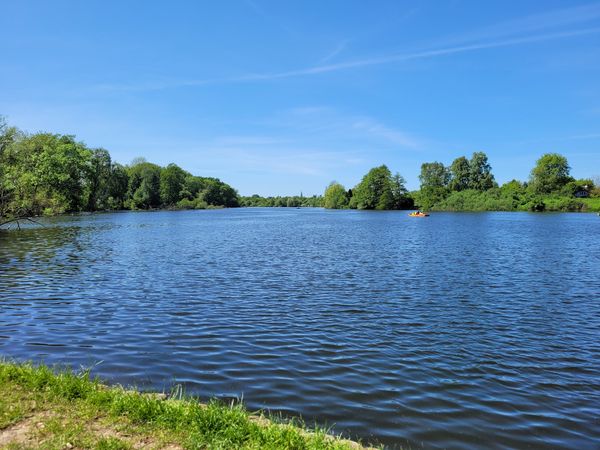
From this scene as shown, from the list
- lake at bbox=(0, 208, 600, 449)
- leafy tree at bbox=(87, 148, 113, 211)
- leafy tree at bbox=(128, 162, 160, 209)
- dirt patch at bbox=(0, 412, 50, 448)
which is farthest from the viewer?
leafy tree at bbox=(128, 162, 160, 209)

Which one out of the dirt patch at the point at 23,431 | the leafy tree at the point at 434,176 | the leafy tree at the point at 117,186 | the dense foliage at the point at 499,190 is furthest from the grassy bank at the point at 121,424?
the leafy tree at the point at 434,176

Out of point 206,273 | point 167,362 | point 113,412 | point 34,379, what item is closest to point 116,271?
point 206,273

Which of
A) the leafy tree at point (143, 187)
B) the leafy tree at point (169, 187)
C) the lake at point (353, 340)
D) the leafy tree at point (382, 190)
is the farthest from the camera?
the leafy tree at point (169, 187)

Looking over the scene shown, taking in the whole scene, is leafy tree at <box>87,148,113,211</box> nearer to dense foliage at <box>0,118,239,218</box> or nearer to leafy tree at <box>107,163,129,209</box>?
dense foliage at <box>0,118,239,218</box>

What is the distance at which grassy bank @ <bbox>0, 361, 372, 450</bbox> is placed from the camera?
5258mm

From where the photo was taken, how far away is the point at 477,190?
166 m

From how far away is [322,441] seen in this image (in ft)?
18.3

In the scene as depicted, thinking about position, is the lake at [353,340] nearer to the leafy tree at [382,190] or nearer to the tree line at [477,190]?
the tree line at [477,190]

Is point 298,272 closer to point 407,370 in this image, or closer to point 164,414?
point 407,370

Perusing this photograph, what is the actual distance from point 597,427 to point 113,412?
845cm

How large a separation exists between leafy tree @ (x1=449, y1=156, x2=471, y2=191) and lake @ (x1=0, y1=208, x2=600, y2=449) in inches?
6355

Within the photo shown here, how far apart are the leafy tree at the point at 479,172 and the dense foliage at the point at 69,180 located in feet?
443

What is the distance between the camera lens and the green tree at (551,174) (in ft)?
497

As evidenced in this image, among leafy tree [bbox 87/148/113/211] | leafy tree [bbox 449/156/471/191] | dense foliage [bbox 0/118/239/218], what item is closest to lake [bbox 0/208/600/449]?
dense foliage [bbox 0/118/239/218]
